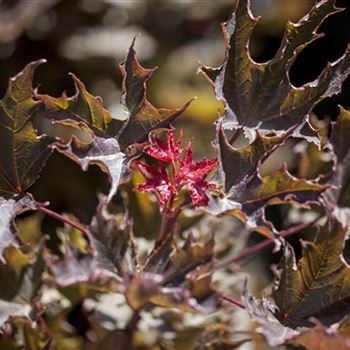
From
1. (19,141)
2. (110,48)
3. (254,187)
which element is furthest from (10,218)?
(110,48)

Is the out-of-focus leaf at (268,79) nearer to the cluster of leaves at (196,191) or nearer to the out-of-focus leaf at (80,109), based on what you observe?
the cluster of leaves at (196,191)

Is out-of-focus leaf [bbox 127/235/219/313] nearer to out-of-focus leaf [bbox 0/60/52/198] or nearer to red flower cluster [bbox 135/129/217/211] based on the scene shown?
red flower cluster [bbox 135/129/217/211]

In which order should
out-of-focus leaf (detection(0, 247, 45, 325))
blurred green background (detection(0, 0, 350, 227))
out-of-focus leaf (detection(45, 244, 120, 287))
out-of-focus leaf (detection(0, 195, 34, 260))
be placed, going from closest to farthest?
out-of-focus leaf (detection(45, 244, 120, 287)) < out-of-focus leaf (detection(0, 195, 34, 260)) < out-of-focus leaf (detection(0, 247, 45, 325)) < blurred green background (detection(0, 0, 350, 227))

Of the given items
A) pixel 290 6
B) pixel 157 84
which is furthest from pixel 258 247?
pixel 290 6

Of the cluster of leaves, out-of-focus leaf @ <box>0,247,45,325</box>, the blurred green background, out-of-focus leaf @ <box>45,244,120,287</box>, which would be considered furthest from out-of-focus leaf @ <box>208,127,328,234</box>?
the blurred green background

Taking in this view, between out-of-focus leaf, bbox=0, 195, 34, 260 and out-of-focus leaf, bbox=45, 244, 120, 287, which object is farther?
out-of-focus leaf, bbox=0, 195, 34, 260

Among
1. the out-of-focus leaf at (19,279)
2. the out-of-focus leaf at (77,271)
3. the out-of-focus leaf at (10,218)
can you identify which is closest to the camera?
the out-of-focus leaf at (77,271)

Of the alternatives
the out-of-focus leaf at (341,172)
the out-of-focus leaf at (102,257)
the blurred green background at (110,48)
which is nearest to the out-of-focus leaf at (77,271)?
the out-of-focus leaf at (102,257)
